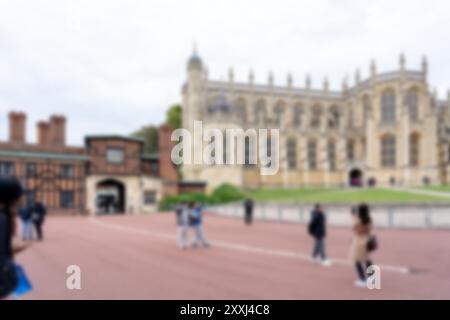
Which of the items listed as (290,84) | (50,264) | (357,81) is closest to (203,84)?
(290,84)

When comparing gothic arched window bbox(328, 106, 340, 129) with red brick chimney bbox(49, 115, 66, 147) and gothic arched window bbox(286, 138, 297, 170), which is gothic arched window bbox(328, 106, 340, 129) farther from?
red brick chimney bbox(49, 115, 66, 147)

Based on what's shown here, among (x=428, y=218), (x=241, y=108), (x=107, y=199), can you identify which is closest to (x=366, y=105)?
(x=241, y=108)

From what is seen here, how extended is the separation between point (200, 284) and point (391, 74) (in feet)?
163

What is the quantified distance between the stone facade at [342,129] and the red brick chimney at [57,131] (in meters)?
16.6

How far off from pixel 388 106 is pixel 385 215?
3435 centimetres

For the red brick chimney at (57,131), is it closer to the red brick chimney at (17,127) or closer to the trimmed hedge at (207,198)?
the red brick chimney at (17,127)

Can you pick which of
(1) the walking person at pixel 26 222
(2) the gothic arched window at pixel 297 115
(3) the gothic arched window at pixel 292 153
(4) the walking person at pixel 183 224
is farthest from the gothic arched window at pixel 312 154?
(1) the walking person at pixel 26 222

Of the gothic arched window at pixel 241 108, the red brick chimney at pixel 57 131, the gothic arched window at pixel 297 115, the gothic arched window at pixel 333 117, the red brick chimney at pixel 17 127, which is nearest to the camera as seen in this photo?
the red brick chimney at pixel 17 127

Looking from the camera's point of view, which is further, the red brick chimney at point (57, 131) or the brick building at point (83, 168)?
the red brick chimney at point (57, 131)

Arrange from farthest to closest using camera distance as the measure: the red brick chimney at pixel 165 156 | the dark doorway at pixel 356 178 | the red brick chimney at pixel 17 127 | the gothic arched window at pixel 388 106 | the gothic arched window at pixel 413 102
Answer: the dark doorway at pixel 356 178 → the gothic arched window at pixel 388 106 → the gothic arched window at pixel 413 102 → the red brick chimney at pixel 165 156 → the red brick chimney at pixel 17 127

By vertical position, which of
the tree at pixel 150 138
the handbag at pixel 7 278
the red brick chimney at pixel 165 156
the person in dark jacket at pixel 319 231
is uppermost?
the tree at pixel 150 138

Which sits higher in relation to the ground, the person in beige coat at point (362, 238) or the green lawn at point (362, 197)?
the person in beige coat at point (362, 238)

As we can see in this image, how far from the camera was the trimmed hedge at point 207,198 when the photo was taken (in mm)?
32938

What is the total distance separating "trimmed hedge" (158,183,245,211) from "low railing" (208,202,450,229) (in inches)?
439
